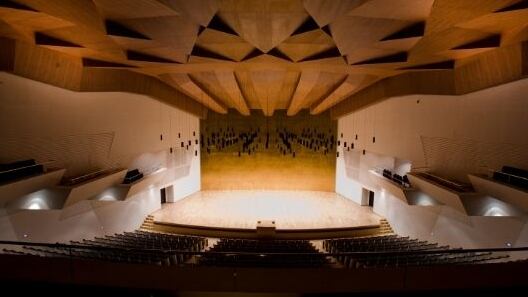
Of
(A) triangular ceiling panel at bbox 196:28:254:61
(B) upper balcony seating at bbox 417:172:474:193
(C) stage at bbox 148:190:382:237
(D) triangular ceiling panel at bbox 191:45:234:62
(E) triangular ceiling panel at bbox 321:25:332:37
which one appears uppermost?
(E) triangular ceiling panel at bbox 321:25:332:37

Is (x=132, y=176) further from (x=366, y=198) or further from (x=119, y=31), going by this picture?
(x=366, y=198)

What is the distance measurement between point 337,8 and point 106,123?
9.11m

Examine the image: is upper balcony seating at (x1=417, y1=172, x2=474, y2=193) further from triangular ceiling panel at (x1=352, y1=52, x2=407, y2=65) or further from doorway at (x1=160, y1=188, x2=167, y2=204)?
doorway at (x1=160, y1=188, x2=167, y2=204)

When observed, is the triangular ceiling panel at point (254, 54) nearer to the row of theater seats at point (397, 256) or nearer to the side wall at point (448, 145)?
the row of theater seats at point (397, 256)

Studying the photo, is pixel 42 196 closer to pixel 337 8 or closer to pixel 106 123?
pixel 106 123

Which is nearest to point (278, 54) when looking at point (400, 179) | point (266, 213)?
point (400, 179)

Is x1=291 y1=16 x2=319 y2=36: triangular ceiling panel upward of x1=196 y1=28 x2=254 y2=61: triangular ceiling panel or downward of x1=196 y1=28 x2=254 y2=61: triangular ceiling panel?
upward

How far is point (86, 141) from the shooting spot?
1055 centimetres

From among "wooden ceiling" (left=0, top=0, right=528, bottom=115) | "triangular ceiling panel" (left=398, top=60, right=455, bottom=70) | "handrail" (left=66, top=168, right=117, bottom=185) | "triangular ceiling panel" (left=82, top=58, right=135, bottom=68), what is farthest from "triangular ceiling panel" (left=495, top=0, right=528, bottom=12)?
"handrail" (left=66, top=168, right=117, bottom=185)

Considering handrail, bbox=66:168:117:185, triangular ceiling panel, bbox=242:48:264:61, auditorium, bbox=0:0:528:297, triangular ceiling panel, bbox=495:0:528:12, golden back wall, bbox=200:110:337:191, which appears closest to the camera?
auditorium, bbox=0:0:528:297

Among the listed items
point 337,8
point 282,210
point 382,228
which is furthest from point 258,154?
point 337,8

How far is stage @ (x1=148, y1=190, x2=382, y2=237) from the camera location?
12844 mm

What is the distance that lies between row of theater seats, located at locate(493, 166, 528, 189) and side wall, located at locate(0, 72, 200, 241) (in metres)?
12.2

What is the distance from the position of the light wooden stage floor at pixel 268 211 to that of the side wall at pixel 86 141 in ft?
5.53
